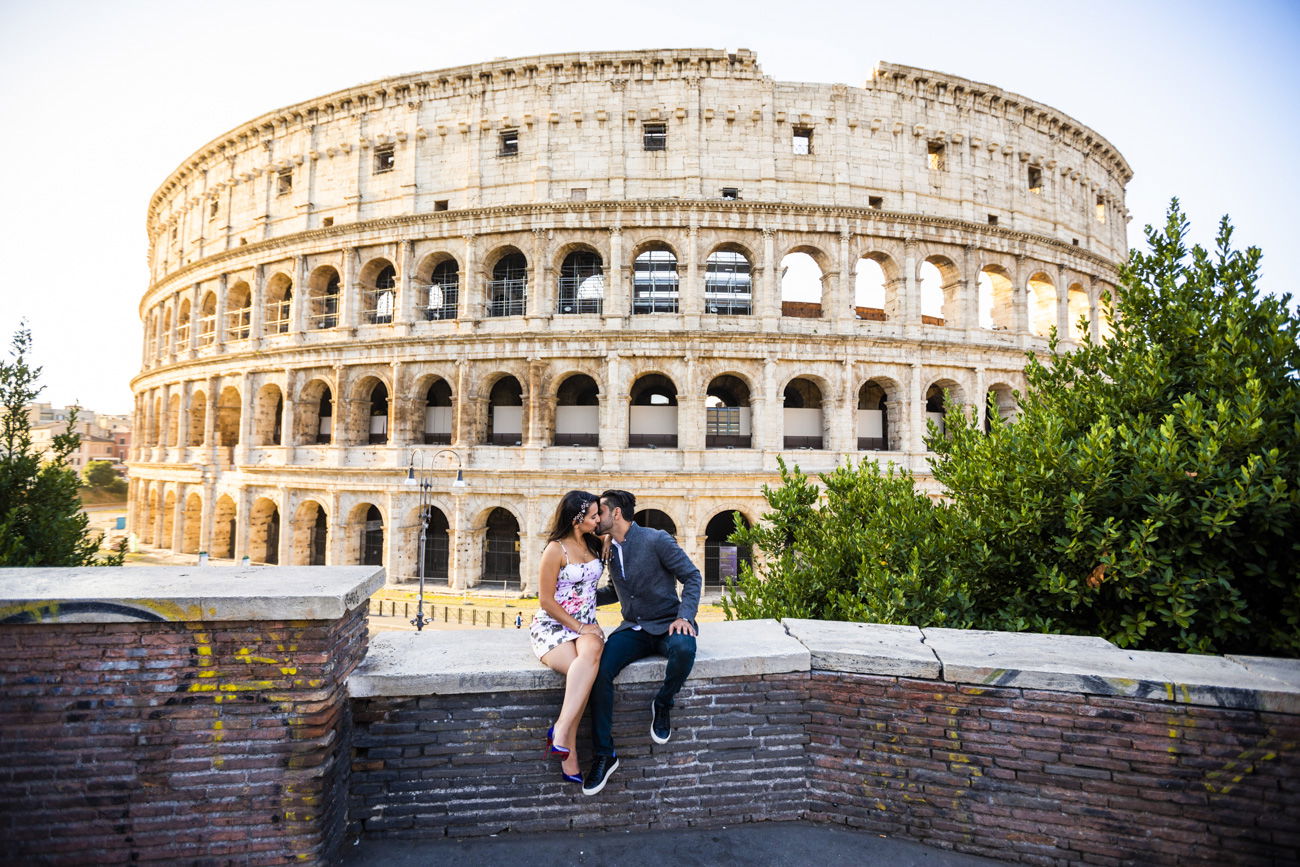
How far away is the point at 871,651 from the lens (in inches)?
148

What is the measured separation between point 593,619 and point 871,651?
1.86 metres

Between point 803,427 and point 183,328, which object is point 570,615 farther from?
point 183,328

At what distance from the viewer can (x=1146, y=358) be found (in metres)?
5.75

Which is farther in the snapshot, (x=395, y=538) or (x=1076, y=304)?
(x=1076, y=304)

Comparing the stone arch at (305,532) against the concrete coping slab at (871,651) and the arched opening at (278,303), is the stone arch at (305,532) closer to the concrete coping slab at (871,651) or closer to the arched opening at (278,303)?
the arched opening at (278,303)

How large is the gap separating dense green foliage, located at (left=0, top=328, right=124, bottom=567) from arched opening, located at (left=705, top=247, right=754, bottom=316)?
1709 centimetres

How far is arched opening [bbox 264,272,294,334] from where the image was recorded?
22391 millimetres

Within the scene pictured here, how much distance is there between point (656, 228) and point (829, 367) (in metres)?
7.34

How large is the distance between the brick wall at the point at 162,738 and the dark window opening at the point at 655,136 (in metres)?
19.8

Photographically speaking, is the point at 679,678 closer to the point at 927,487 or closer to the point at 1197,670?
the point at 1197,670

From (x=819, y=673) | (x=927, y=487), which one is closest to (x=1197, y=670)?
(x=819, y=673)

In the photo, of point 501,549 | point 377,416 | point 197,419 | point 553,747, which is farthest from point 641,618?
point 197,419

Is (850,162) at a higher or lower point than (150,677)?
higher

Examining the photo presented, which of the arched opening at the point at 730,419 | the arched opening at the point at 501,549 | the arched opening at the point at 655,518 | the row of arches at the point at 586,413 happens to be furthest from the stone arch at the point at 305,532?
the arched opening at the point at 730,419
